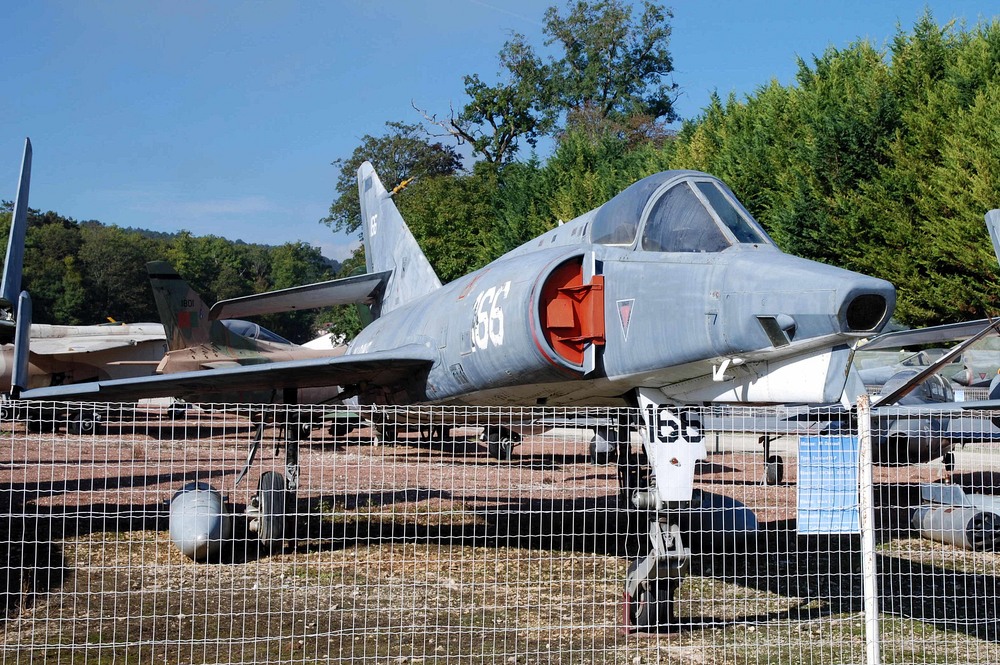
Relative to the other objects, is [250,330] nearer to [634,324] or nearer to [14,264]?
[14,264]

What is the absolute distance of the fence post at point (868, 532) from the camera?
516 cm

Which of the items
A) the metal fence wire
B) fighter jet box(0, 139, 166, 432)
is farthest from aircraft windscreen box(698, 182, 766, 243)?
fighter jet box(0, 139, 166, 432)

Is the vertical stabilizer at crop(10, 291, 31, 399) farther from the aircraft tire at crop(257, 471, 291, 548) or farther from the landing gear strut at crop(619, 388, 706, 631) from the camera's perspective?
the landing gear strut at crop(619, 388, 706, 631)

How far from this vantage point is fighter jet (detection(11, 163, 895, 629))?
6.05m

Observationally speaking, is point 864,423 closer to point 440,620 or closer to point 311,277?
point 440,620

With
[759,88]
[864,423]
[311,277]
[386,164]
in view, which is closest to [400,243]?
[864,423]

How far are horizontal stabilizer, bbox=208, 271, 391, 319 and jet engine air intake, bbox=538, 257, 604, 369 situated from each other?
15.5 ft

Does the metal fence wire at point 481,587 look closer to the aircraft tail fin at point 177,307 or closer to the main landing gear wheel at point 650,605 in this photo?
the main landing gear wheel at point 650,605

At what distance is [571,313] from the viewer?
750 cm

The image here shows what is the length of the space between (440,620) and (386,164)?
57.7 m

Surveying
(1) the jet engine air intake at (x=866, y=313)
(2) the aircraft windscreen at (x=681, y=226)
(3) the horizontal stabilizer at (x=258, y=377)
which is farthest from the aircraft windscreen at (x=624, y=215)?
(3) the horizontal stabilizer at (x=258, y=377)

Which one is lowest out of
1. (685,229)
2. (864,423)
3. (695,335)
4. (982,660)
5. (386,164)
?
(982,660)

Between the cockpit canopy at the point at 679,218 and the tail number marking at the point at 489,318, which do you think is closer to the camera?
the cockpit canopy at the point at 679,218

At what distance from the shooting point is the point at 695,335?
6.53 metres
